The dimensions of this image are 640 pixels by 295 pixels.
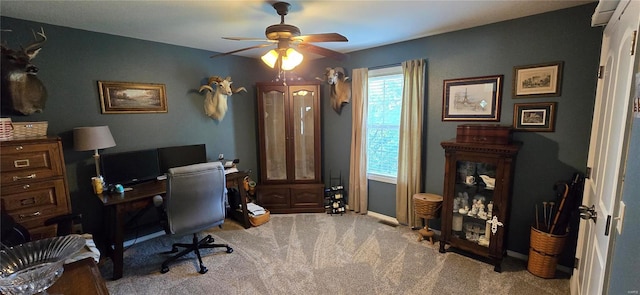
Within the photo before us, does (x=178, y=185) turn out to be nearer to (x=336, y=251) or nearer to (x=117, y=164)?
(x=117, y=164)

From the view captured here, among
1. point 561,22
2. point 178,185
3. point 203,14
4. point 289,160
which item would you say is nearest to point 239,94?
point 289,160

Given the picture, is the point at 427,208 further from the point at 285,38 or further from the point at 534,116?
the point at 285,38

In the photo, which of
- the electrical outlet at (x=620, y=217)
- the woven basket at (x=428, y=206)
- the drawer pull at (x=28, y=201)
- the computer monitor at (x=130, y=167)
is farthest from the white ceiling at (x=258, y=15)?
the woven basket at (x=428, y=206)

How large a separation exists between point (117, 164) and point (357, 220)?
2878 mm

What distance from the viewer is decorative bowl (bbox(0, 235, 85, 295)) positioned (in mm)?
908

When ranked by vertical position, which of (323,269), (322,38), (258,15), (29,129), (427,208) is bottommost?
(323,269)

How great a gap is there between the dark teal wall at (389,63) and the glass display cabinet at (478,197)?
Result: 0.35m

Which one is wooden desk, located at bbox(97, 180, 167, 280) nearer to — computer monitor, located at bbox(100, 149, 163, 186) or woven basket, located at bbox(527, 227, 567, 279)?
computer monitor, located at bbox(100, 149, 163, 186)

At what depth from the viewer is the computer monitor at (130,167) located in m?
2.65

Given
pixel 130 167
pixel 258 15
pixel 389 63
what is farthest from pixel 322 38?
pixel 130 167

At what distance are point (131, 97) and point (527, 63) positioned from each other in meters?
4.07

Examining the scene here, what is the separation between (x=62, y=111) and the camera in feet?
8.30

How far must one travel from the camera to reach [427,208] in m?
2.84

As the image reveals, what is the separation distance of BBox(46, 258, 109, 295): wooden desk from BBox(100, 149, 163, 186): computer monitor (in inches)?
71.3
